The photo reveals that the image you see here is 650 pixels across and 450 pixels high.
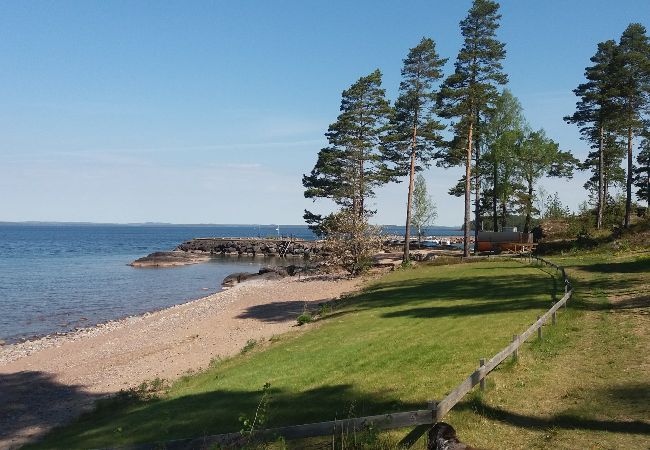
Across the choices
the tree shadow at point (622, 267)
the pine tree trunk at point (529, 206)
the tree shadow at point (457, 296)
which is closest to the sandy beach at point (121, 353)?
the tree shadow at point (457, 296)

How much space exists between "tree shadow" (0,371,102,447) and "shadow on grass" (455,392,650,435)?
12.7 meters

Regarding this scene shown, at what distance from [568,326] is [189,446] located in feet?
40.0

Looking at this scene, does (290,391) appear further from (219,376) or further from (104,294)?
(104,294)

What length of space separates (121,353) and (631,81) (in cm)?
4279

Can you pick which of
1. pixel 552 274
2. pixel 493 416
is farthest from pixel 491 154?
pixel 493 416

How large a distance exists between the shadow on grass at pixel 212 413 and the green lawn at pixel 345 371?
0.10 ft

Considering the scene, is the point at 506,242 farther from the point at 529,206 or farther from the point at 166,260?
the point at 166,260

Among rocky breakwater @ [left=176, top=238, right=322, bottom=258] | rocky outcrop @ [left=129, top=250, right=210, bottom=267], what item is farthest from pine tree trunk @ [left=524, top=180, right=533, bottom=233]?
rocky outcrop @ [left=129, top=250, right=210, bottom=267]

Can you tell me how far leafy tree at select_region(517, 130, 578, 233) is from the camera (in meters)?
56.3

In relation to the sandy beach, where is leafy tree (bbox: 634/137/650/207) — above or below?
above

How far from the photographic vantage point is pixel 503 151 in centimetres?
5600

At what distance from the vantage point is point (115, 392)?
703 inches

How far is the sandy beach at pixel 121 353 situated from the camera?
1689 centimetres

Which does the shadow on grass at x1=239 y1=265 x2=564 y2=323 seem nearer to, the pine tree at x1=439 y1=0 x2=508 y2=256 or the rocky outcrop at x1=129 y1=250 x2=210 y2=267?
the pine tree at x1=439 y1=0 x2=508 y2=256
